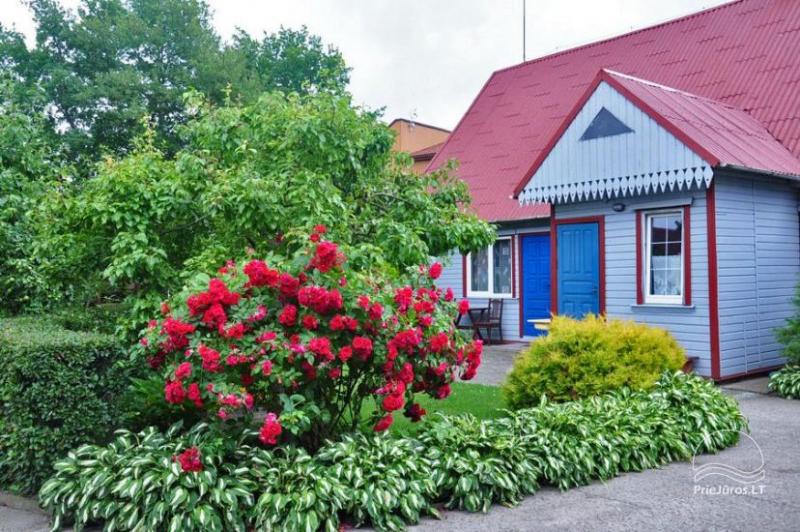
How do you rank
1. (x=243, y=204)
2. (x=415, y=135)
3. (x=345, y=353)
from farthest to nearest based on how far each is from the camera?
(x=415, y=135), (x=243, y=204), (x=345, y=353)

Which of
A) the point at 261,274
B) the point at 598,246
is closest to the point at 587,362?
the point at 261,274

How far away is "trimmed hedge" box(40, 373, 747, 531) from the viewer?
191 inches

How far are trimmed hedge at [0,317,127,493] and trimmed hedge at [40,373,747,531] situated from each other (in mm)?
225

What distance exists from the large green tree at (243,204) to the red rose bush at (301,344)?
0.68 meters

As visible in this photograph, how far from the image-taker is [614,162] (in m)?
11.2

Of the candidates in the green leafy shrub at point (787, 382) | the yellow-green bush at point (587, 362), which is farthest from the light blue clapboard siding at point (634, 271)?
the yellow-green bush at point (587, 362)

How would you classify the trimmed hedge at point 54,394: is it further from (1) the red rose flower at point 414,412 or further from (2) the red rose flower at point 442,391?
(2) the red rose flower at point 442,391

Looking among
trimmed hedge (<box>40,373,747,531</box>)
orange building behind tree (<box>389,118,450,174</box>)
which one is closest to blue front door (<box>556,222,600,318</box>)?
trimmed hedge (<box>40,373,747,531</box>)

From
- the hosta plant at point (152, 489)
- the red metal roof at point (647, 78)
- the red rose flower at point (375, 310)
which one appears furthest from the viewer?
the red metal roof at point (647, 78)

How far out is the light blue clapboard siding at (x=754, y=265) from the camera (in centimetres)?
1055

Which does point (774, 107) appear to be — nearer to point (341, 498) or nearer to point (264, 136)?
point (264, 136)

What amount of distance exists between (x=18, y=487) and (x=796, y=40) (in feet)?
44.7

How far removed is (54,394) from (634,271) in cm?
858

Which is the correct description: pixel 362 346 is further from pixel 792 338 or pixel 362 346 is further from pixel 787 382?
pixel 792 338
